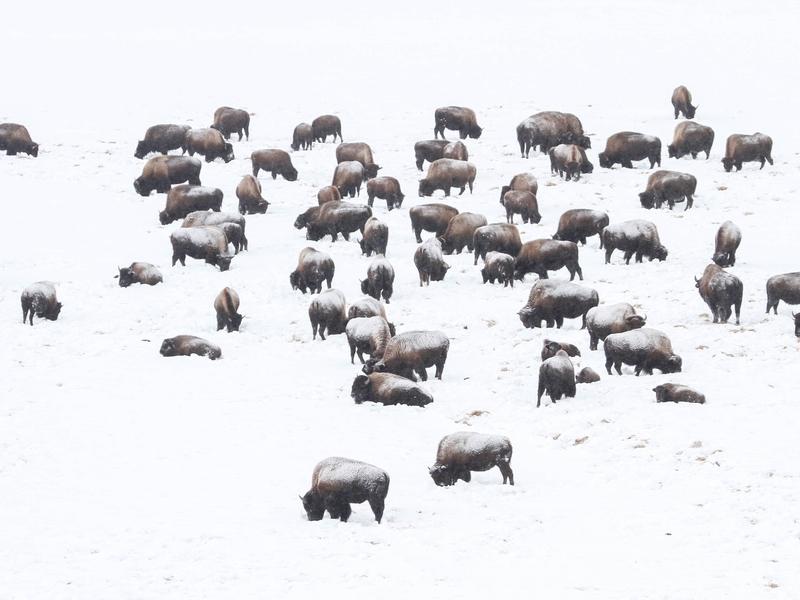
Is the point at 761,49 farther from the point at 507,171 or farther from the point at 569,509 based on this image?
the point at 569,509

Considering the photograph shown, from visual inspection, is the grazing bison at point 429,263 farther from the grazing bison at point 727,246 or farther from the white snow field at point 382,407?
the grazing bison at point 727,246

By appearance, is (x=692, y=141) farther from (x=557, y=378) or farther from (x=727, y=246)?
(x=557, y=378)

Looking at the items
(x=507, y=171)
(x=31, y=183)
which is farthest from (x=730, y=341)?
(x=31, y=183)

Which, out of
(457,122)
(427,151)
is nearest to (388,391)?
(427,151)

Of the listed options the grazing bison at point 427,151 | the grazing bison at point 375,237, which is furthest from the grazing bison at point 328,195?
the grazing bison at point 427,151

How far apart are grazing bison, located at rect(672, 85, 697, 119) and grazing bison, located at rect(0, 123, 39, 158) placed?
75.0ft

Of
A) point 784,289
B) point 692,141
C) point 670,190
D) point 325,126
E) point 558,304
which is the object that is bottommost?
point 558,304

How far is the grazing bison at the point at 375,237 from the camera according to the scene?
2655 cm

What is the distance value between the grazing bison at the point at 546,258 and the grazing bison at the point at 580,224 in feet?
7.59

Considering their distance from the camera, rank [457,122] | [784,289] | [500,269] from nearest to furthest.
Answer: [784,289] < [500,269] < [457,122]

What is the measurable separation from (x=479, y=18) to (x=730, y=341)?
52.8 metres

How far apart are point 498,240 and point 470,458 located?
1197cm

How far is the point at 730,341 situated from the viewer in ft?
62.7

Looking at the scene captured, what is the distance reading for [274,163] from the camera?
3375 centimetres
